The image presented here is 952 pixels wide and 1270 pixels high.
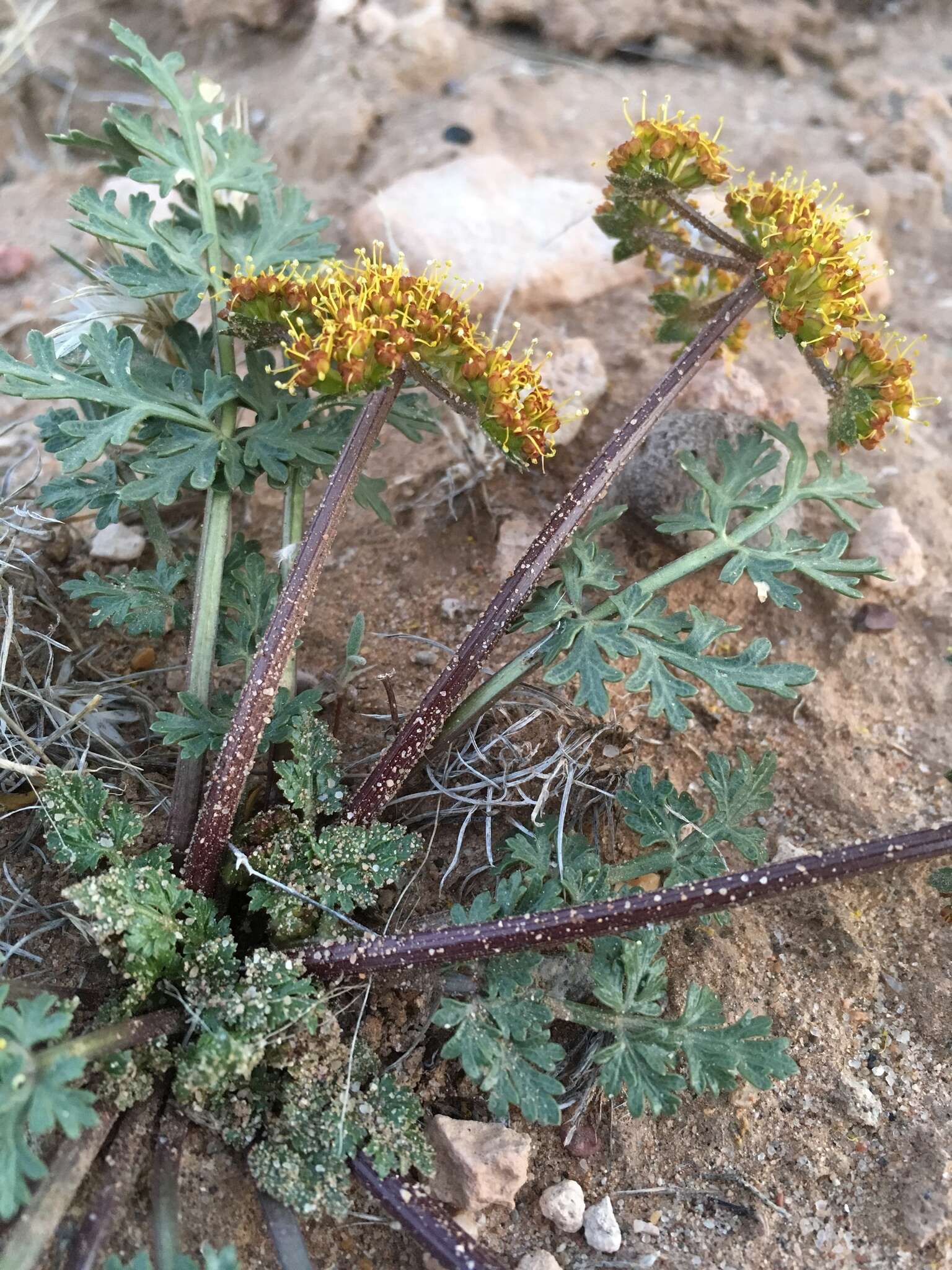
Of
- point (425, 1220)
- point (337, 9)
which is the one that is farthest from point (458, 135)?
point (425, 1220)

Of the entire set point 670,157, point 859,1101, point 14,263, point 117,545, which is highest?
point 670,157

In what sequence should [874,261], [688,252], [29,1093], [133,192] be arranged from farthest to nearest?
[874,261] → [133,192] → [688,252] → [29,1093]

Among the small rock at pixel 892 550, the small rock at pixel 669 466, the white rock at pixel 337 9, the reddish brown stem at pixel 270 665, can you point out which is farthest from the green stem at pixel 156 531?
the white rock at pixel 337 9

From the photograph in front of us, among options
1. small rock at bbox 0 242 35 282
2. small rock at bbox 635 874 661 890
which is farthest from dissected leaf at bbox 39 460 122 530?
small rock at bbox 0 242 35 282

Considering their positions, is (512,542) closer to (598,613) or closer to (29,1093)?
(598,613)

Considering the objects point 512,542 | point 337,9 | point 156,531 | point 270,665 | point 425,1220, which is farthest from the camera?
point 337,9

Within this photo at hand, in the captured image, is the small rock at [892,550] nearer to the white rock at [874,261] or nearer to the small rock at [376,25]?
the white rock at [874,261]

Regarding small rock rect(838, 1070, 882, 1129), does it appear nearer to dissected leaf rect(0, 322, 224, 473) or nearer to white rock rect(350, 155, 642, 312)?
dissected leaf rect(0, 322, 224, 473)
